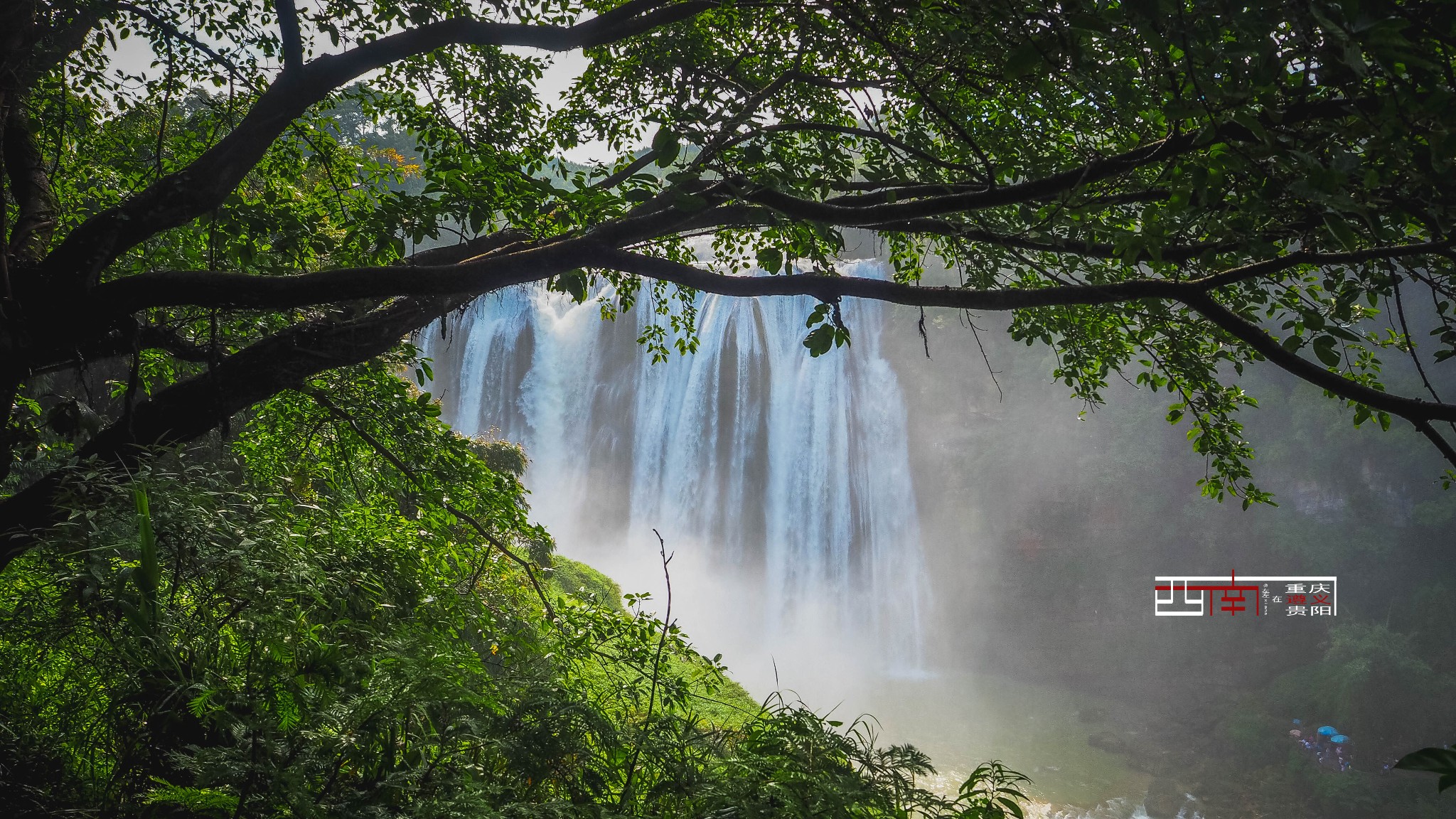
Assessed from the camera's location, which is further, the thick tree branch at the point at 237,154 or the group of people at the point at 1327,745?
the group of people at the point at 1327,745

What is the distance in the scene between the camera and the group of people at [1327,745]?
14969 millimetres

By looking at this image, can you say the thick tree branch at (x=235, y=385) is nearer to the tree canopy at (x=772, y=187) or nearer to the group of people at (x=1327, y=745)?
Answer: the tree canopy at (x=772, y=187)

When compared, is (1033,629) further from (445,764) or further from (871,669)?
(445,764)

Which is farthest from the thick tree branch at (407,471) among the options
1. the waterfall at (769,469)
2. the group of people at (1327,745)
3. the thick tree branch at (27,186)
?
the waterfall at (769,469)

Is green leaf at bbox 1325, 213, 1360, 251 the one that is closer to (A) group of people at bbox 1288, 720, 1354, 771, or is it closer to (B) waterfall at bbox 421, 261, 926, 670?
(A) group of people at bbox 1288, 720, 1354, 771

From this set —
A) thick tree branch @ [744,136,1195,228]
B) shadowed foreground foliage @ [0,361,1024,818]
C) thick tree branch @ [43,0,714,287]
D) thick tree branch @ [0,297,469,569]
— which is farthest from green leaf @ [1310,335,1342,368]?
thick tree branch @ [0,297,469,569]

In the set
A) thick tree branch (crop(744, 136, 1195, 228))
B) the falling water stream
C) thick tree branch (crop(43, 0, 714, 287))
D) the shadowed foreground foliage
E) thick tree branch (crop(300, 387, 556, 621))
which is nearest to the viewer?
the shadowed foreground foliage

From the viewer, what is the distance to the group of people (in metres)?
15.0

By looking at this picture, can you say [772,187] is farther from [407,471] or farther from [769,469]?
[769,469]

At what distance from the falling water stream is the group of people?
695cm

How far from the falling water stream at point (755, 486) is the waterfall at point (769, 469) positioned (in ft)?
0.15

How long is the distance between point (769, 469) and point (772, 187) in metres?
20.6

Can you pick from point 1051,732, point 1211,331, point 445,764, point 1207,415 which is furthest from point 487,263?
point 1051,732

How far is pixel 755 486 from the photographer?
→ 22672 mm
